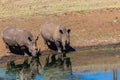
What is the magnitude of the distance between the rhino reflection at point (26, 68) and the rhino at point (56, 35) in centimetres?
141

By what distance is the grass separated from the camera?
32875mm

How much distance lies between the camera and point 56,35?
25703 millimetres

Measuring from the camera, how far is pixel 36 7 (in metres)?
34.8

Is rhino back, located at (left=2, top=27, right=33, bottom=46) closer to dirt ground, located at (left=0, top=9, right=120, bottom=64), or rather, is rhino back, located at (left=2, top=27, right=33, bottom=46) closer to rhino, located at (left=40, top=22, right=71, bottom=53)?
dirt ground, located at (left=0, top=9, right=120, bottom=64)

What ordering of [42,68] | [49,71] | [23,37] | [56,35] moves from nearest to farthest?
[49,71] → [42,68] → [23,37] → [56,35]

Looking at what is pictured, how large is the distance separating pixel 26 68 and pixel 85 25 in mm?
6392

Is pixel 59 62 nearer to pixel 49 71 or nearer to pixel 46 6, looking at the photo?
pixel 49 71

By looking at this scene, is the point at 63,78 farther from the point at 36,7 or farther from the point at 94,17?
the point at 36,7

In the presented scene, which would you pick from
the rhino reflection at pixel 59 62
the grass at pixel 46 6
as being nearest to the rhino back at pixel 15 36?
the rhino reflection at pixel 59 62

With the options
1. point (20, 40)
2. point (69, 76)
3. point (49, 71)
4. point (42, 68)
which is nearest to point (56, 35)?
point (20, 40)

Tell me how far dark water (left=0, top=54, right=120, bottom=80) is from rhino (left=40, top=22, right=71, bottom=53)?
1.96 ft

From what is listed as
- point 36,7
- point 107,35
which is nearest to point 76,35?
point 107,35

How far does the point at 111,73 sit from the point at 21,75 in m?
3.89

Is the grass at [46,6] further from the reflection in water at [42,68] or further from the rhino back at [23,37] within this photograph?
the reflection in water at [42,68]
